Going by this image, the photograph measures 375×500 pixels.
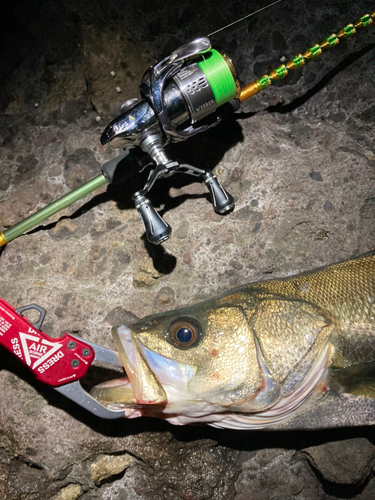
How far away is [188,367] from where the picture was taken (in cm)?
160

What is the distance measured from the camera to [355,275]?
5.78 ft

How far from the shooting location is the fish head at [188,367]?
1.58 meters

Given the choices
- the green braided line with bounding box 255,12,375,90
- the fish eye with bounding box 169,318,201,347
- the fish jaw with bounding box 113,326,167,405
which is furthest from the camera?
the green braided line with bounding box 255,12,375,90

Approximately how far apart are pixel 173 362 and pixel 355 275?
85cm

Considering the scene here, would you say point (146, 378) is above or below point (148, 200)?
below

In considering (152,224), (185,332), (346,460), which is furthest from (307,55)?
(346,460)

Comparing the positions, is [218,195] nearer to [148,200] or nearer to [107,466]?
[148,200]

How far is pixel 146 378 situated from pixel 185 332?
23 cm

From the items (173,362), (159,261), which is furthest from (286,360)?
(159,261)

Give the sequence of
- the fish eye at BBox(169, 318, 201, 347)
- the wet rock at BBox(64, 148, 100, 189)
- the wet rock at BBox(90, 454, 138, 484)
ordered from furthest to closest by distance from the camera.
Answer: the wet rock at BBox(64, 148, 100, 189)
the wet rock at BBox(90, 454, 138, 484)
the fish eye at BBox(169, 318, 201, 347)

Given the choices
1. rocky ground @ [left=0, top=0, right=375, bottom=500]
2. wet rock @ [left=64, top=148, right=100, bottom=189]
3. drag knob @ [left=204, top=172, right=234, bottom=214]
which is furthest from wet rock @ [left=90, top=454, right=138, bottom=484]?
wet rock @ [left=64, top=148, right=100, bottom=189]

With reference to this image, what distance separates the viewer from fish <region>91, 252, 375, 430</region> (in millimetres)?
1591

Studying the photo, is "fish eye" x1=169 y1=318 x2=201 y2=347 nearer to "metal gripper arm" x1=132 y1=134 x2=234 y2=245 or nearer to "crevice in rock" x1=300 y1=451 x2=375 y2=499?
"metal gripper arm" x1=132 y1=134 x2=234 y2=245

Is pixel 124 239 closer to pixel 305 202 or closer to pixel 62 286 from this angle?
pixel 62 286
